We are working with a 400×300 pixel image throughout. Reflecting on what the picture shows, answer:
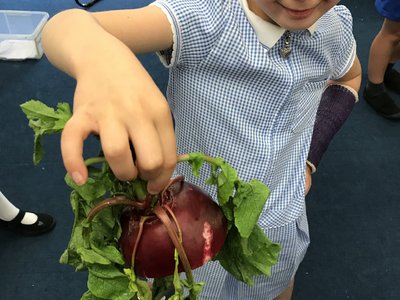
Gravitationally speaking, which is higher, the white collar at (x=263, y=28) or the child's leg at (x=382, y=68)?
the white collar at (x=263, y=28)

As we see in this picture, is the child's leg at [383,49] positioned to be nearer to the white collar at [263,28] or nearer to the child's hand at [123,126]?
the white collar at [263,28]

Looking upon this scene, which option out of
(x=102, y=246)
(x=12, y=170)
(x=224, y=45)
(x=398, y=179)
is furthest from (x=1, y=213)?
(x=398, y=179)

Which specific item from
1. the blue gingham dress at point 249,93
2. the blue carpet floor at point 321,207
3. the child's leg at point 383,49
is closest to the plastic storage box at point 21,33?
the blue carpet floor at point 321,207

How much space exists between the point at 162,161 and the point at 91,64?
11 cm

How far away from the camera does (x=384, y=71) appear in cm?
192

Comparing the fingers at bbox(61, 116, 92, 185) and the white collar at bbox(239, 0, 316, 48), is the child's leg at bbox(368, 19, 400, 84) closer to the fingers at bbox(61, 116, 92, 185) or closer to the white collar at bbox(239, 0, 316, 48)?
the white collar at bbox(239, 0, 316, 48)

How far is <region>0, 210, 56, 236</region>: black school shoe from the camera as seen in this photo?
4.86 feet

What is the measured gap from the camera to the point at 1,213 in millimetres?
1447

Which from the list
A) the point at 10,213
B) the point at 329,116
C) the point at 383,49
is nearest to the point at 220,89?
the point at 329,116

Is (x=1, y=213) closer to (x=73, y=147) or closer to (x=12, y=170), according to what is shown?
(x=12, y=170)

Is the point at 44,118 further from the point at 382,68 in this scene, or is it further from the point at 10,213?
the point at 382,68

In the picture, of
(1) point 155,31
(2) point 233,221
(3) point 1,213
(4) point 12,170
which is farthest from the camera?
(4) point 12,170

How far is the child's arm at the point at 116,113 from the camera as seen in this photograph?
12.8 inches

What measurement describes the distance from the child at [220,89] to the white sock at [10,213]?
804 mm
